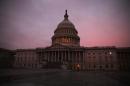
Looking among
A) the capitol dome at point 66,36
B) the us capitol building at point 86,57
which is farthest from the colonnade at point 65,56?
the capitol dome at point 66,36

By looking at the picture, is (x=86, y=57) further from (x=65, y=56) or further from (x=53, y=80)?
(x=53, y=80)

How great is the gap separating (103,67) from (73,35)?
24.5 m

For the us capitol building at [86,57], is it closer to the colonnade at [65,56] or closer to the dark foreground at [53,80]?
the colonnade at [65,56]

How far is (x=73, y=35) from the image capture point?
220 ft

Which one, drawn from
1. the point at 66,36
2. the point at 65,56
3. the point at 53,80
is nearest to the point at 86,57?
the point at 65,56

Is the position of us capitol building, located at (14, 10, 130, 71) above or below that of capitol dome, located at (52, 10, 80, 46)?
below

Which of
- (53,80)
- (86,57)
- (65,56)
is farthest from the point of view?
(86,57)

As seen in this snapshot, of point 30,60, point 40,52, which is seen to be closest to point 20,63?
point 30,60

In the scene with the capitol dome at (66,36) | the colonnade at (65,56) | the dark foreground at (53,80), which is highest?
the capitol dome at (66,36)

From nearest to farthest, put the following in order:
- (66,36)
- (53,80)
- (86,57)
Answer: (53,80)
(86,57)
(66,36)

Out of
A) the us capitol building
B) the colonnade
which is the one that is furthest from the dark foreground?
the colonnade

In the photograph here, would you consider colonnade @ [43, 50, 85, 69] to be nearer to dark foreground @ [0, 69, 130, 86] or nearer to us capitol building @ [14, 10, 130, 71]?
us capitol building @ [14, 10, 130, 71]

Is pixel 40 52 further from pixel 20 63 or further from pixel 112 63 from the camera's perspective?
pixel 112 63

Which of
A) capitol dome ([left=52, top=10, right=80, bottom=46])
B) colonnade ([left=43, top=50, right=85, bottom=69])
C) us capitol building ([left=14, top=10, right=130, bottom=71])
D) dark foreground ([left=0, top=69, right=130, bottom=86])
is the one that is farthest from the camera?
capitol dome ([left=52, top=10, right=80, bottom=46])
